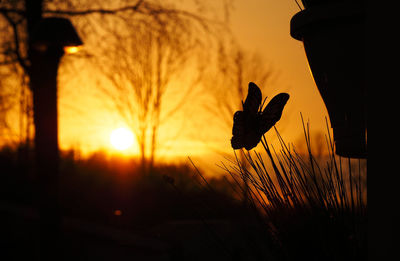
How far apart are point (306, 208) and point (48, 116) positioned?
122 inches

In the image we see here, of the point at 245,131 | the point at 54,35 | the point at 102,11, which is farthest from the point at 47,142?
the point at 245,131

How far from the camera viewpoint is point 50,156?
12.4 ft

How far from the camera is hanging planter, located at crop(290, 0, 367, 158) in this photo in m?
1.10

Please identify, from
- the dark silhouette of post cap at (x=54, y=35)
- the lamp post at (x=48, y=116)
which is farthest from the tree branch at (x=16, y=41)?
the dark silhouette of post cap at (x=54, y=35)

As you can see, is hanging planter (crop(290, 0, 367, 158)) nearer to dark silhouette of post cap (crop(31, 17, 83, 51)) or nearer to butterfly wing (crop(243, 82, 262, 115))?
butterfly wing (crop(243, 82, 262, 115))

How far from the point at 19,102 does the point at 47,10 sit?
4.16m

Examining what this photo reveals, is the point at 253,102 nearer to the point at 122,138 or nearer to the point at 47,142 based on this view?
the point at 47,142

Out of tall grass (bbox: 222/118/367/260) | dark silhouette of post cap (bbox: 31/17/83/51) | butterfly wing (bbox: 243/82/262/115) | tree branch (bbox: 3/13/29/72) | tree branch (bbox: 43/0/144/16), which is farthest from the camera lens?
tree branch (bbox: 43/0/144/16)

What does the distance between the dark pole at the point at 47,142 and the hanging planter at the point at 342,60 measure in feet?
9.84

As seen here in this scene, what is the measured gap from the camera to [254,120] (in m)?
1.14

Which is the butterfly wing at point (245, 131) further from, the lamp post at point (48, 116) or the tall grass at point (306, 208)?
the lamp post at point (48, 116)

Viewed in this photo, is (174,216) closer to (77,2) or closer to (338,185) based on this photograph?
(77,2)

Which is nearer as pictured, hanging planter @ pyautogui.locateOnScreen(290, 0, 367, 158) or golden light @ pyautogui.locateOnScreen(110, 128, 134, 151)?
hanging planter @ pyautogui.locateOnScreen(290, 0, 367, 158)

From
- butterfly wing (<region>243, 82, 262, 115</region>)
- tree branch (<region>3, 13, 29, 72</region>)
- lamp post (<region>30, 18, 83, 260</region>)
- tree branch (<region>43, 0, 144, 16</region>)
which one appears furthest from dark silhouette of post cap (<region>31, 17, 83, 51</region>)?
butterfly wing (<region>243, 82, 262, 115</region>)
